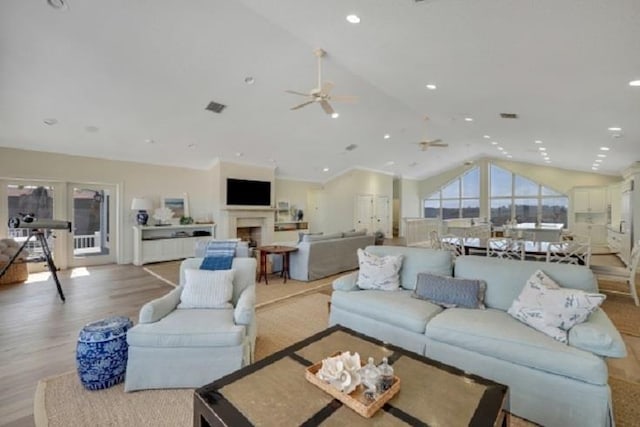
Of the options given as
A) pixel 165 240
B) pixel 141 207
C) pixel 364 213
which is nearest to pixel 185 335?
pixel 141 207

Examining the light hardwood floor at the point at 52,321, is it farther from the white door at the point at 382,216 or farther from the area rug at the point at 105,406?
the white door at the point at 382,216

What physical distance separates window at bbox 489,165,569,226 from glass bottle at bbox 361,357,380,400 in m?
12.7

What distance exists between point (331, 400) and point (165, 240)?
23.9 feet

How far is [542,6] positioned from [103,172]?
8.11 m

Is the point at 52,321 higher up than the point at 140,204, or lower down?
lower down

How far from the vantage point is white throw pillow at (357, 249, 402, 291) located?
10.7 feet

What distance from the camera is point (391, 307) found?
2.74 meters

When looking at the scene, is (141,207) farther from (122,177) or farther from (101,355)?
(101,355)

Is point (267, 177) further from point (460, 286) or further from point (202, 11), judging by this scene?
point (460, 286)

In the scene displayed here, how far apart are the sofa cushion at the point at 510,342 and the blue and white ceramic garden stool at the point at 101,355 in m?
2.41

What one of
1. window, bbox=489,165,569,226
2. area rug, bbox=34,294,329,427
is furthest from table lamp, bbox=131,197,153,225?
window, bbox=489,165,569,226

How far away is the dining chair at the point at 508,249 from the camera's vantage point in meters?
4.68

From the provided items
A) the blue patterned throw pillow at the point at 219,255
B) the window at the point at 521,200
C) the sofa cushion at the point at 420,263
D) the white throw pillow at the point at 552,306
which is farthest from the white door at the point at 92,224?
the window at the point at 521,200

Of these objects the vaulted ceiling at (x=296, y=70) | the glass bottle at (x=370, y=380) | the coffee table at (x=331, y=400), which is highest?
the vaulted ceiling at (x=296, y=70)
